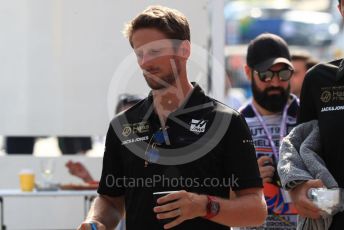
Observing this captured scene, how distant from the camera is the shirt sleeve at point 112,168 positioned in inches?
113

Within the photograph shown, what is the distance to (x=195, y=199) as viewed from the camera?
2.48 m

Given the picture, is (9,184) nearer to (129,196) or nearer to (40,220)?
(40,220)

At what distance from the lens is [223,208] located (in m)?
2.56

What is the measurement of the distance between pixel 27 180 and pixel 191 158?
10.5 feet

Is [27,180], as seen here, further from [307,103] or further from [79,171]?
[307,103]

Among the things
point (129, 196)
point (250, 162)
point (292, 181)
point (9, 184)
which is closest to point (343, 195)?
point (292, 181)

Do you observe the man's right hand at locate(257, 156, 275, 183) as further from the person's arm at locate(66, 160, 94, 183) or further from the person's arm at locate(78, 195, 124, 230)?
the person's arm at locate(66, 160, 94, 183)

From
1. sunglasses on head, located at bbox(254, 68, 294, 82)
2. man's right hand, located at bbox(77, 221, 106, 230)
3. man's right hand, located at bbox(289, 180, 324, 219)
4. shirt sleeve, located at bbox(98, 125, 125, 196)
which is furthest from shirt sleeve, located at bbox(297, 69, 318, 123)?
sunglasses on head, located at bbox(254, 68, 294, 82)

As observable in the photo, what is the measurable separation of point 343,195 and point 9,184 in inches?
146

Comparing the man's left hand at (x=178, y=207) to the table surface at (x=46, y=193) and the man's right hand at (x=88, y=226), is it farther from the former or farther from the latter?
the table surface at (x=46, y=193)

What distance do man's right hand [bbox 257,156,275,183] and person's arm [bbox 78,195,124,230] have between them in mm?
1219

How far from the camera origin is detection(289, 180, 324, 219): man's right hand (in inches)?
108

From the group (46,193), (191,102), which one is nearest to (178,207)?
(191,102)

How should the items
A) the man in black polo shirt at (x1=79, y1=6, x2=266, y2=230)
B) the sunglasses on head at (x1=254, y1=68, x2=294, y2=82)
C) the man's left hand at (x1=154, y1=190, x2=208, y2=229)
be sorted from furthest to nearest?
the sunglasses on head at (x1=254, y1=68, x2=294, y2=82), the man in black polo shirt at (x1=79, y1=6, x2=266, y2=230), the man's left hand at (x1=154, y1=190, x2=208, y2=229)
